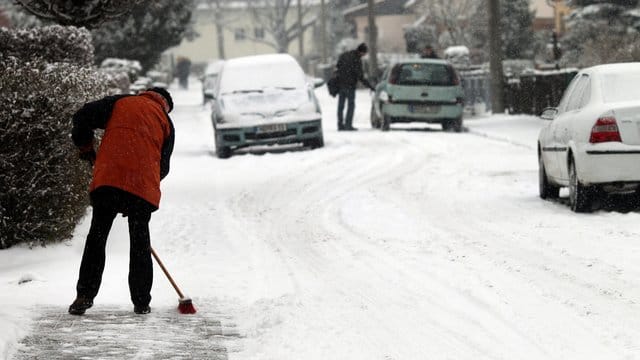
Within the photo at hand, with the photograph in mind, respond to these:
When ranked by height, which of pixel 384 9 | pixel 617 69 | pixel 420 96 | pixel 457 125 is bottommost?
pixel 384 9

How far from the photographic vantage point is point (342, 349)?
23.4 feet

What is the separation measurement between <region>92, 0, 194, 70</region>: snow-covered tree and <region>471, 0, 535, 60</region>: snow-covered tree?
610 inches

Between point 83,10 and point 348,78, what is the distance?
1147 centimetres

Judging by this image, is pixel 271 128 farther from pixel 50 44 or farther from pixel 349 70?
pixel 349 70

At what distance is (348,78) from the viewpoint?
2862 cm

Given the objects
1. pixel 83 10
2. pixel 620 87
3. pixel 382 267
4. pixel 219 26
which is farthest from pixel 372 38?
pixel 219 26

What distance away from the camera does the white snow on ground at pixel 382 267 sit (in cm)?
741

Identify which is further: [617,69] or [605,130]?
[617,69]

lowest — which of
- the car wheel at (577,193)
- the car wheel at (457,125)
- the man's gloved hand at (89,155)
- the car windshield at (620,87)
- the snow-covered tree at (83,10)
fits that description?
the car wheel at (457,125)

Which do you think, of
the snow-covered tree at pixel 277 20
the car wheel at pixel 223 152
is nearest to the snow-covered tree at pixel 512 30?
the car wheel at pixel 223 152

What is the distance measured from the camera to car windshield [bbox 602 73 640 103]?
44.1 feet

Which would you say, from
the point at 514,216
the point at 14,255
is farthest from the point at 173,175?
the point at 14,255

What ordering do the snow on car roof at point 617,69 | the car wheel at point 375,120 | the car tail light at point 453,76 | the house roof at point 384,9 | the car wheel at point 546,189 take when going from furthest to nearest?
the house roof at point 384,9 < the car wheel at point 375,120 < the car tail light at point 453,76 < the car wheel at point 546,189 < the snow on car roof at point 617,69

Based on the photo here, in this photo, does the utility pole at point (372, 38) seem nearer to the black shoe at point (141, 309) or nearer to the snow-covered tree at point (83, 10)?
the snow-covered tree at point (83, 10)
